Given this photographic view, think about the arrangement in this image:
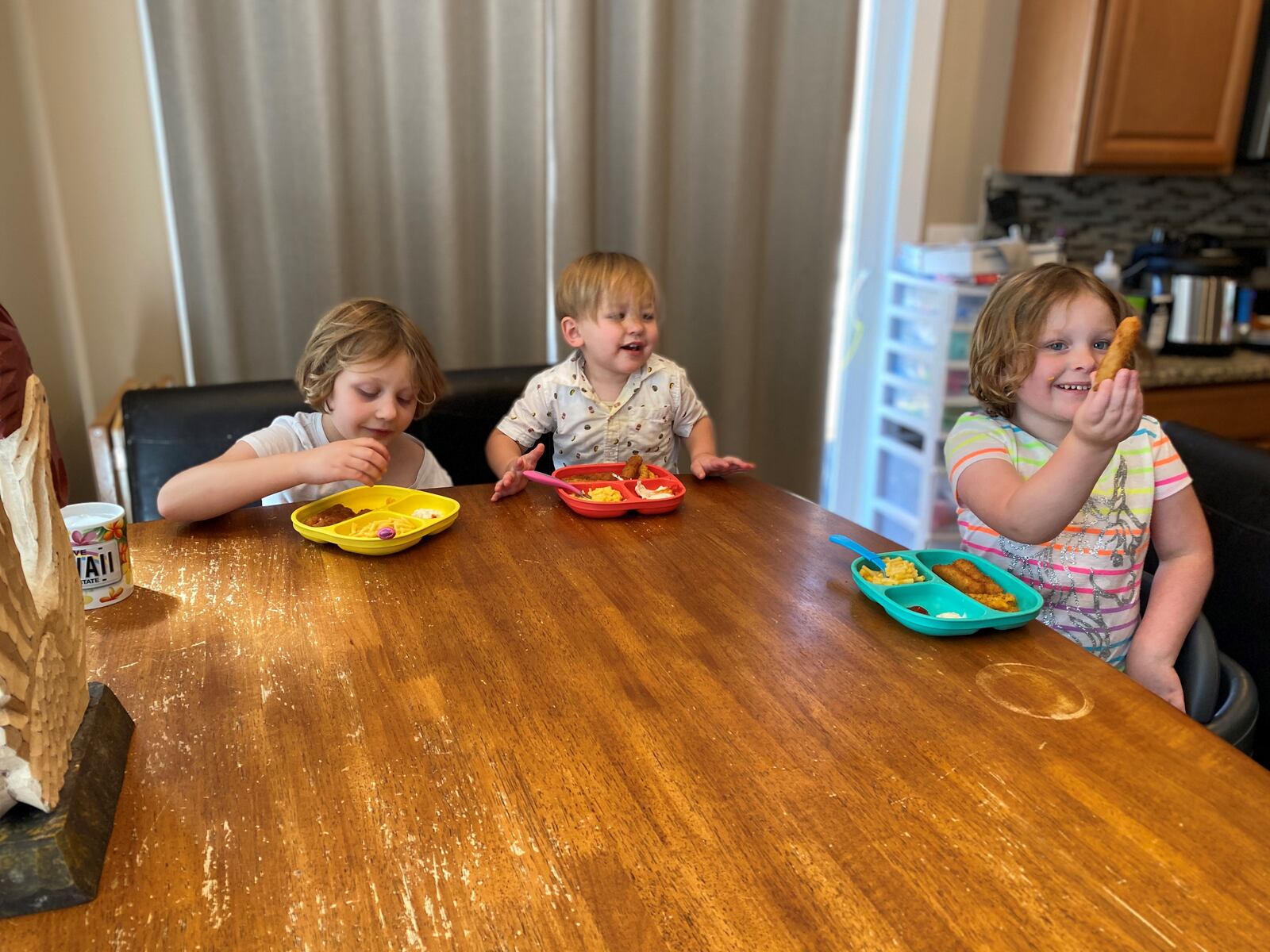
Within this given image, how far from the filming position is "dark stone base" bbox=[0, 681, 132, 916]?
2.03 ft

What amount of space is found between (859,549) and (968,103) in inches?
89.4

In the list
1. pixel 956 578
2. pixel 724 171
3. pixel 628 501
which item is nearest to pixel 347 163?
pixel 724 171

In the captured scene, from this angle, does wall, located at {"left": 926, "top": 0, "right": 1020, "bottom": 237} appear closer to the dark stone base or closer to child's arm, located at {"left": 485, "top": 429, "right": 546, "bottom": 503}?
child's arm, located at {"left": 485, "top": 429, "right": 546, "bottom": 503}

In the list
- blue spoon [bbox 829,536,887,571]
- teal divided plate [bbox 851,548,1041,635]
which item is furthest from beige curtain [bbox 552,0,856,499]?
teal divided plate [bbox 851,548,1041,635]

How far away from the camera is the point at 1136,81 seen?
2605 millimetres

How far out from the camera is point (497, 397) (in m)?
1.98

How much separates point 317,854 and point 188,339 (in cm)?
201

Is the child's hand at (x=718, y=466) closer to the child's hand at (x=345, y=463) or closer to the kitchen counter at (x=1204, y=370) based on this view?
the child's hand at (x=345, y=463)

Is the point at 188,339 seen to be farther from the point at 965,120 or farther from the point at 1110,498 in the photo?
the point at 965,120

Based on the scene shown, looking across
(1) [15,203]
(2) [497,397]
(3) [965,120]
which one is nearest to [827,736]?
(2) [497,397]

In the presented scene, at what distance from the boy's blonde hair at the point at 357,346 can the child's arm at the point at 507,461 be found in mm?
219

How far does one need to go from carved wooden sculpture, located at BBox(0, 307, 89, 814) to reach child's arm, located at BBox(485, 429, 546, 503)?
2.33 feet

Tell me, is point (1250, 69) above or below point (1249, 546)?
above

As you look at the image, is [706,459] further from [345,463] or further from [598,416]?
[345,463]
